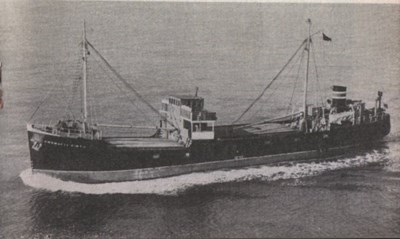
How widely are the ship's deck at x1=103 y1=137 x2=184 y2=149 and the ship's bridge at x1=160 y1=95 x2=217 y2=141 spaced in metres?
0.72

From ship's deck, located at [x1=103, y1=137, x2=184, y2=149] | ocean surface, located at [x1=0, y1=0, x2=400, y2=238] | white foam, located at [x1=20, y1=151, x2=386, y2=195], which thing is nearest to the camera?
ocean surface, located at [x1=0, y1=0, x2=400, y2=238]

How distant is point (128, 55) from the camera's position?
31953 mm

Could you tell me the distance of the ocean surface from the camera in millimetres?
14922

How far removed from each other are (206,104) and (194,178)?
9044 millimetres

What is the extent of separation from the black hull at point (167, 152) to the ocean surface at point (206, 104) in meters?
0.62

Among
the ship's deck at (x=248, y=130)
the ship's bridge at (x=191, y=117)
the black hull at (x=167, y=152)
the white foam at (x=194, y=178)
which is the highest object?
the ship's bridge at (x=191, y=117)

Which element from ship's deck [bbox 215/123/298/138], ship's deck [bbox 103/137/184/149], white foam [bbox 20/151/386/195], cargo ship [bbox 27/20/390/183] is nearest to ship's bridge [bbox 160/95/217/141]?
cargo ship [bbox 27/20/390/183]

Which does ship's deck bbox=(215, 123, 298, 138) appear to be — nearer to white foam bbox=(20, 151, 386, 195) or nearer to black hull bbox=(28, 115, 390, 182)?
black hull bbox=(28, 115, 390, 182)

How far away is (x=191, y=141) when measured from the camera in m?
20.4

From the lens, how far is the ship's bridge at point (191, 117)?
2056 centimetres

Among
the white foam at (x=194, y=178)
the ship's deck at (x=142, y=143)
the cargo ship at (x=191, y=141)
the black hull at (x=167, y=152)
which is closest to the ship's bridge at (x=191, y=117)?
the cargo ship at (x=191, y=141)

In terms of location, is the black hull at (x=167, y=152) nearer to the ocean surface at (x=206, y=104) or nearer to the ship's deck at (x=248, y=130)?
the ocean surface at (x=206, y=104)

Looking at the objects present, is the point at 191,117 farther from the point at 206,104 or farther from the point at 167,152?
the point at 206,104

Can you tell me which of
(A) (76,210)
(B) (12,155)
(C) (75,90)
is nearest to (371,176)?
(A) (76,210)
